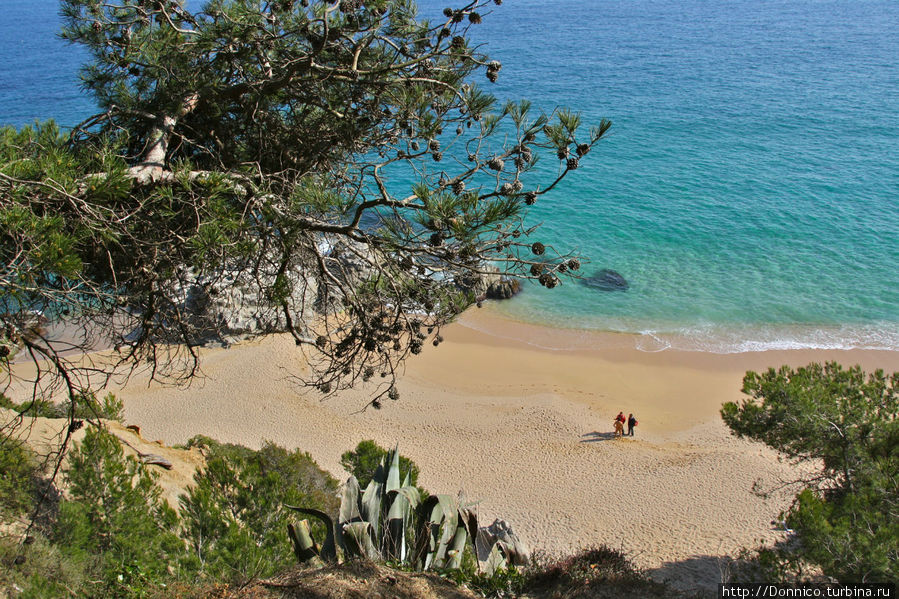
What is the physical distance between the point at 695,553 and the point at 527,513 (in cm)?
348

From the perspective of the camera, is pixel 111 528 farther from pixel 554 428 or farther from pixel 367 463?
pixel 554 428

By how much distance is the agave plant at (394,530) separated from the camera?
232 inches

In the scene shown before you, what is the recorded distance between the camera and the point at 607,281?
2473 centimetres

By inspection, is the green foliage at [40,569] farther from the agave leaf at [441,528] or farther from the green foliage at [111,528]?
the agave leaf at [441,528]

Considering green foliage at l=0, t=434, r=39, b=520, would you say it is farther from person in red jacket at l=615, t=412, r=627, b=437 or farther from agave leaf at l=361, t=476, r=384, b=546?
person in red jacket at l=615, t=412, r=627, b=437

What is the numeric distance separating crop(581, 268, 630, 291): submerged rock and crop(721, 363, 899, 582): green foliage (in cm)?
1353

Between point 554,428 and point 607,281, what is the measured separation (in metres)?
9.50

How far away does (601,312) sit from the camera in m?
22.8

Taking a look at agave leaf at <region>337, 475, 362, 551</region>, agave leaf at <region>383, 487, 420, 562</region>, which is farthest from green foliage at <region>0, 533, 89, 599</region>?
agave leaf at <region>383, 487, 420, 562</region>

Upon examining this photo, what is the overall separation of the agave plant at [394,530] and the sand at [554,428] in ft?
17.1

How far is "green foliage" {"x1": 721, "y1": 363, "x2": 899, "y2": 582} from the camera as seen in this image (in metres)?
6.73

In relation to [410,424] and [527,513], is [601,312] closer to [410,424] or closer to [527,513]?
[410,424]

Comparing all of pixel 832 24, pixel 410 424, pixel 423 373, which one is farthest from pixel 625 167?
pixel 832 24

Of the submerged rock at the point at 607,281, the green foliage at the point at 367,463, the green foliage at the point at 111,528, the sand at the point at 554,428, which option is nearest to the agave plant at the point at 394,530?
the green foliage at the point at 111,528
